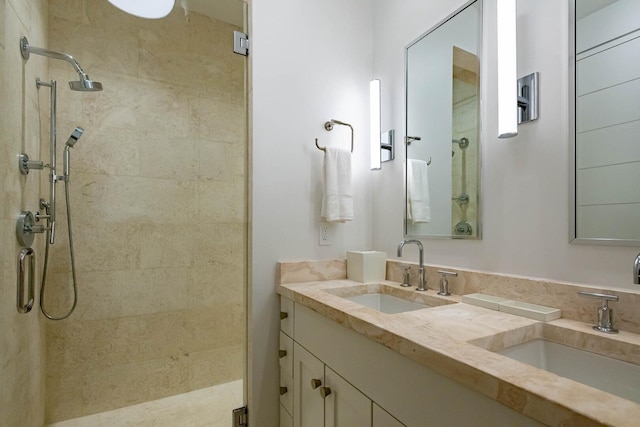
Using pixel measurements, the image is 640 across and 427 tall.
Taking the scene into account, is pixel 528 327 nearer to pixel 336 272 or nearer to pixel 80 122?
pixel 336 272

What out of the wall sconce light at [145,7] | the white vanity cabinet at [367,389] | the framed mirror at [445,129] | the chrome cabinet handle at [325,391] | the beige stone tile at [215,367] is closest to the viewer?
the white vanity cabinet at [367,389]

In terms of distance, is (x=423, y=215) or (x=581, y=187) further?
(x=423, y=215)

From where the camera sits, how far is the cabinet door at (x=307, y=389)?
1.09 m

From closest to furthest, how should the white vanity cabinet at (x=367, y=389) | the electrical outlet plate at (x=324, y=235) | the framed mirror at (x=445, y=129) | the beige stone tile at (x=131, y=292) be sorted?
the white vanity cabinet at (x=367, y=389), the framed mirror at (x=445, y=129), the electrical outlet plate at (x=324, y=235), the beige stone tile at (x=131, y=292)

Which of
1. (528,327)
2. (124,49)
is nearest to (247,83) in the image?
(124,49)

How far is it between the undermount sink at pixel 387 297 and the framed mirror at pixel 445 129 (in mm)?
292

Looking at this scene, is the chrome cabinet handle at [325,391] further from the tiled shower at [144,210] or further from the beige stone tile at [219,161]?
the beige stone tile at [219,161]

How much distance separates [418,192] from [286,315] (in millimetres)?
859

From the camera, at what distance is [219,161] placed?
220cm

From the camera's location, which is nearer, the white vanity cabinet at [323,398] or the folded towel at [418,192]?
the white vanity cabinet at [323,398]

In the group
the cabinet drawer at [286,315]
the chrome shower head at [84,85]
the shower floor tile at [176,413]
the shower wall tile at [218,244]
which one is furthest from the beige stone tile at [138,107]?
the shower floor tile at [176,413]

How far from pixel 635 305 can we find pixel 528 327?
0.25 m

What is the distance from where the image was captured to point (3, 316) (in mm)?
1132

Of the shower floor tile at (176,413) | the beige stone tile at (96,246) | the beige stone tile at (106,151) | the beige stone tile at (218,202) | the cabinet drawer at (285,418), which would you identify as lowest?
the shower floor tile at (176,413)
